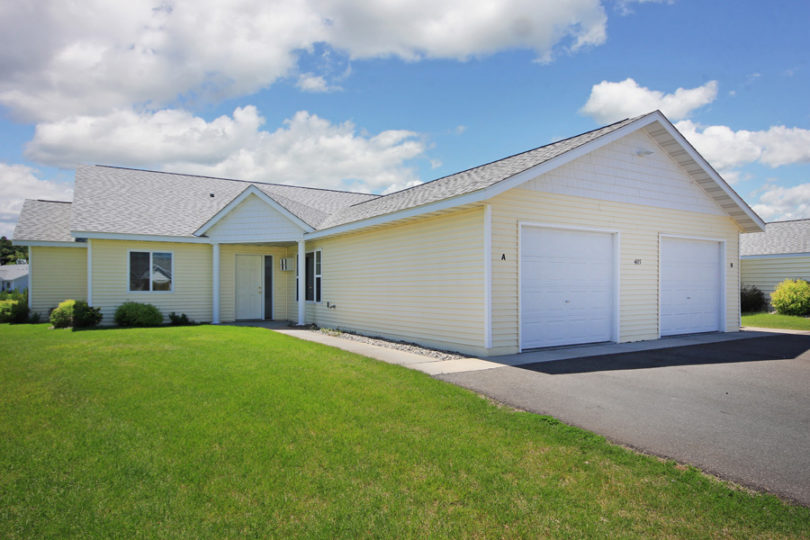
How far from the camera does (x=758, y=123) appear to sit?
13148 millimetres

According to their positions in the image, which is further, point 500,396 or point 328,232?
point 328,232

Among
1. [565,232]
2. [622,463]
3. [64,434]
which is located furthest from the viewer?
[565,232]

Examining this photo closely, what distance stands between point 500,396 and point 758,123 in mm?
12659

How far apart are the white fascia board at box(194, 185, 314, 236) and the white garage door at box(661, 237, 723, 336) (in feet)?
35.0

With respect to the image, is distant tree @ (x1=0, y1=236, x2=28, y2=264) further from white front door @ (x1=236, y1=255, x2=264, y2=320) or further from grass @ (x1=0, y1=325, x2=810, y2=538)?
grass @ (x1=0, y1=325, x2=810, y2=538)

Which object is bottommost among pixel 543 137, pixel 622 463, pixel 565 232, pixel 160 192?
pixel 622 463

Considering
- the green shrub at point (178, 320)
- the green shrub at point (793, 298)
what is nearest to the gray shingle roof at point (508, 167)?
the green shrub at point (178, 320)

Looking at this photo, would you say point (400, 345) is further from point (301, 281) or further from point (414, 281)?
point (301, 281)

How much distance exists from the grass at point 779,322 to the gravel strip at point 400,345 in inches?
542

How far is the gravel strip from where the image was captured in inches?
375

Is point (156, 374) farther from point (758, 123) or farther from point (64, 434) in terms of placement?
point (758, 123)

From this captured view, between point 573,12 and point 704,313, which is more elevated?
point 573,12

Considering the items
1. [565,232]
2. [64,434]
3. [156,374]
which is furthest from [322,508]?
[565,232]

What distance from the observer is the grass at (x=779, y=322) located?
53.8 ft
